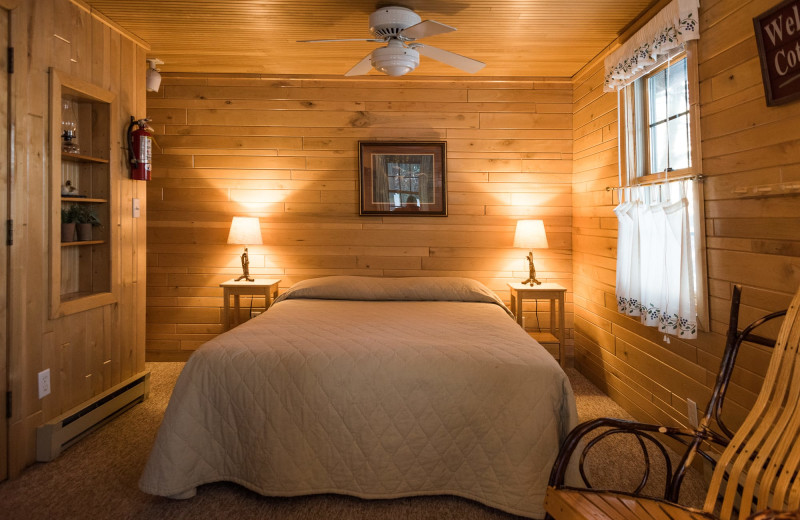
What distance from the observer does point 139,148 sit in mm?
2982

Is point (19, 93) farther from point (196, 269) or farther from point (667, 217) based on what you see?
point (667, 217)

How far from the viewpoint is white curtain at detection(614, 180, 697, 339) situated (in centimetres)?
224

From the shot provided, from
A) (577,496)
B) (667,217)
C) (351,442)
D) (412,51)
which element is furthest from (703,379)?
(412,51)

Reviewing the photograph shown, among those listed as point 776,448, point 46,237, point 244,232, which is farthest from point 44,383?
point 776,448

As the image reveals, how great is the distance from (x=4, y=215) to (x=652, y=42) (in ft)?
10.7

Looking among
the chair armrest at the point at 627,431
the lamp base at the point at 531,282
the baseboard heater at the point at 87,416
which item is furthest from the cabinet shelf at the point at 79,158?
the lamp base at the point at 531,282

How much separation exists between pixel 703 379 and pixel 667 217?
0.80 meters

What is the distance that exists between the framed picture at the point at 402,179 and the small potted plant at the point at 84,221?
1.89 m

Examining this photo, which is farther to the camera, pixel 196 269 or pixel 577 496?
pixel 196 269

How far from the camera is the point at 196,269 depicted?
13.2 feet

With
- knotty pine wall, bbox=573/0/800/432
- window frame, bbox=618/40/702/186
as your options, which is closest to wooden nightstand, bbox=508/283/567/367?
knotty pine wall, bbox=573/0/800/432

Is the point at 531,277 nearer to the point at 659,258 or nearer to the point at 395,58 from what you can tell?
the point at 659,258

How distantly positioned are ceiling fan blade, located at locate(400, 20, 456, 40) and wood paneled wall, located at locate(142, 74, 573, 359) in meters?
1.49

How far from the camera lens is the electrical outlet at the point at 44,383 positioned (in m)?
2.34
